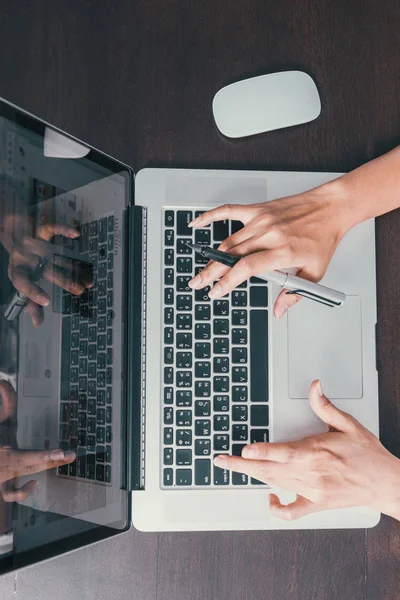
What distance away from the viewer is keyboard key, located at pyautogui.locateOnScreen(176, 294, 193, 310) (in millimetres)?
738

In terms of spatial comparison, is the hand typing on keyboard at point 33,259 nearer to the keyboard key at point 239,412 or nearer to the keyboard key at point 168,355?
the keyboard key at point 168,355

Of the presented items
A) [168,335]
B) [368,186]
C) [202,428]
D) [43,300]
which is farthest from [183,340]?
[368,186]

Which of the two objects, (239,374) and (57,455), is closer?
(57,455)

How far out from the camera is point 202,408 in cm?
73

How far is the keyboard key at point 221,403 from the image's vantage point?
0.73 metres

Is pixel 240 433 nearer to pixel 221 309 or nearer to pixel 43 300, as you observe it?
pixel 221 309

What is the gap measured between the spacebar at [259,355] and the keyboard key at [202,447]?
0.09 m

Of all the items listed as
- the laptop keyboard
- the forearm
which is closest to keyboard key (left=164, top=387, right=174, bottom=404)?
the laptop keyboard

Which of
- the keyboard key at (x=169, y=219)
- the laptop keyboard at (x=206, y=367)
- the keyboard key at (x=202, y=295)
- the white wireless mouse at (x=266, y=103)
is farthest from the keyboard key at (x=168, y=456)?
the white wireless mouse at (x=266, y=103)

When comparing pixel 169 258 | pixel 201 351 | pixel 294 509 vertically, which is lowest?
pixel 294 509

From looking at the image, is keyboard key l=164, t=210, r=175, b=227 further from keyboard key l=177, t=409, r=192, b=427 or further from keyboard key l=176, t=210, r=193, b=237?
keyboard key l=177, t=409, r=192, b=427

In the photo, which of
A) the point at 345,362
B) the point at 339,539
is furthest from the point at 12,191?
the point at 339,539

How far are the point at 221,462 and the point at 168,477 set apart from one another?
76 millimetres

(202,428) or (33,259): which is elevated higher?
(33,259)
